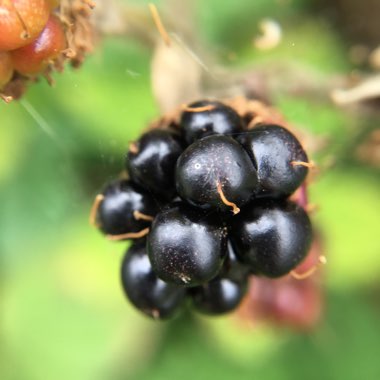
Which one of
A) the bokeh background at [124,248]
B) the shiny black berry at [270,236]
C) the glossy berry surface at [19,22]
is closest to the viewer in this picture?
the glossy berry surface at [19,22]

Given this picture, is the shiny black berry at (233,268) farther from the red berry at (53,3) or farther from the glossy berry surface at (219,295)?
the red berry at (53,3)

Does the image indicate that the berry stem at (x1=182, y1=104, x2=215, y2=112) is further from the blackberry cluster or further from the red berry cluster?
the red berry cluster

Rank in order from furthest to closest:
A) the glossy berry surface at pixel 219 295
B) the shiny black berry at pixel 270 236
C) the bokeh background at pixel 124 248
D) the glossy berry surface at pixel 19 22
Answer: the bokeh background at pixel 124 248
the glossy berry surface at pixel 219 295
the shiny black berry at pixel 270 236
the glossy berry surface at pixel 19 22

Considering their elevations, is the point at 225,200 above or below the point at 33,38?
below

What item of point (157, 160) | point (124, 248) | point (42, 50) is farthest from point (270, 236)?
point (124, 248)

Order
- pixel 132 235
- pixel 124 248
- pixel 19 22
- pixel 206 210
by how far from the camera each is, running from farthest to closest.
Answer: pixel 124 248
pixel 132 235
pixel 206 210
pixel 19 22

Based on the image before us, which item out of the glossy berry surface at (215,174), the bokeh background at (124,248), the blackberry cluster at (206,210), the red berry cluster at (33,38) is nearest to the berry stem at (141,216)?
the blackberry cluster at (206,210)

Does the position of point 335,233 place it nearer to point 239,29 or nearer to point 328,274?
point 328,274

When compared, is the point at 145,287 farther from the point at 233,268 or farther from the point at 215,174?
the point at 215,174
